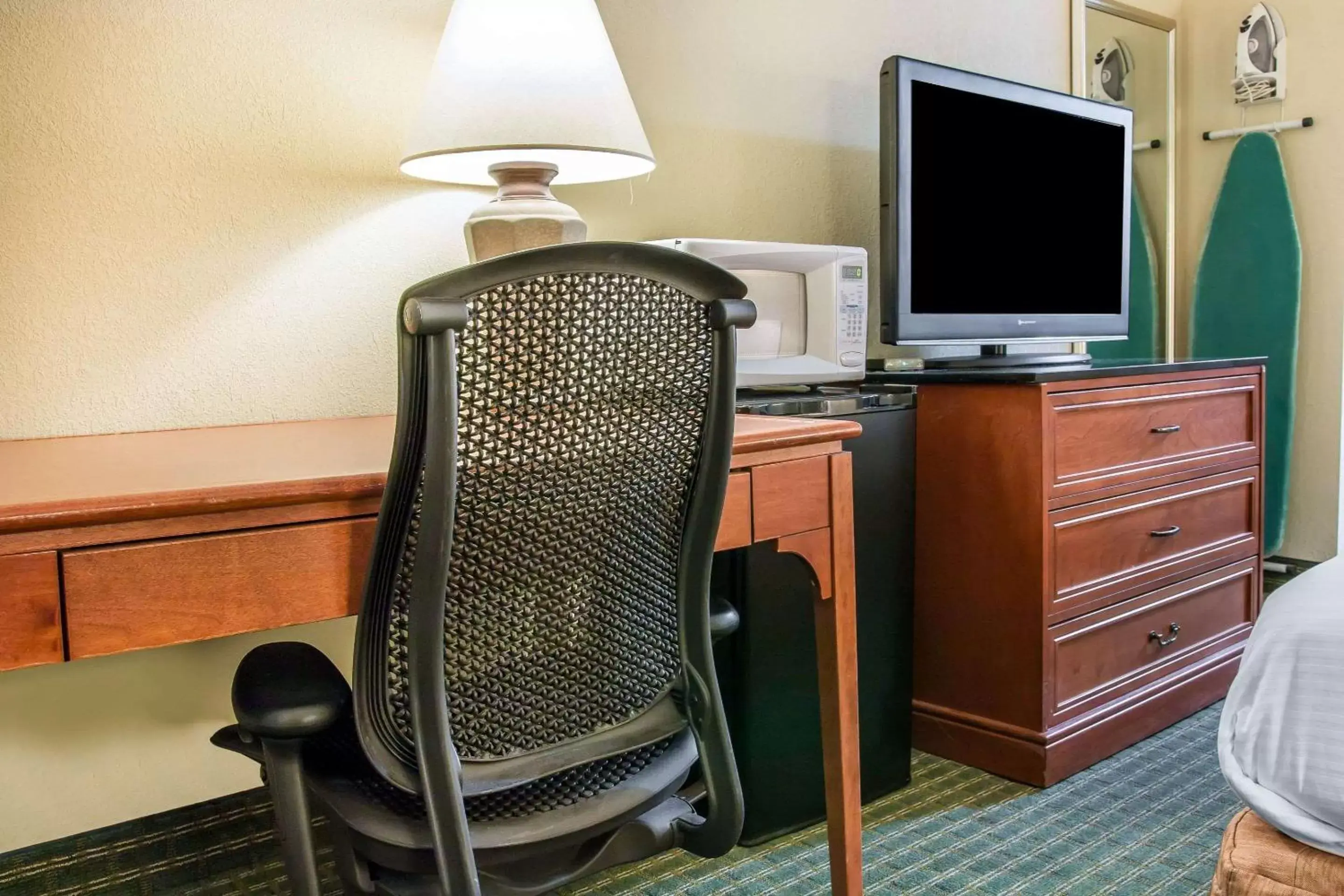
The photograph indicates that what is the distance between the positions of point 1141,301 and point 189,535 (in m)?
3.30

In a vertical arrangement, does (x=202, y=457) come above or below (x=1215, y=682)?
above

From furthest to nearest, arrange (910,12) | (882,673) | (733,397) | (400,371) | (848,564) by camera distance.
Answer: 1. (910,12)
2. (882,673)
3. (848,564)
4. (733,397)
5. (400,371)

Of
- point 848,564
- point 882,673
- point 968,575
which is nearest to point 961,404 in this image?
point 968,575

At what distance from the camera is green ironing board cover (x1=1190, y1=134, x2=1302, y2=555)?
11.6 feet

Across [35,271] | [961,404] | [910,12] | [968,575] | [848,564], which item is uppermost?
[910,12]

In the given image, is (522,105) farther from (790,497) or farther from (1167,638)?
(1167,638)

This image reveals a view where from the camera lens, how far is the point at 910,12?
107 inches

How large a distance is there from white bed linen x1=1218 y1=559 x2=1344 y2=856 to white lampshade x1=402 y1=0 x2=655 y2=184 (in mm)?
1127

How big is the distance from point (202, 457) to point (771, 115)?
157cm

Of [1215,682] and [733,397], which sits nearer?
[733,397]

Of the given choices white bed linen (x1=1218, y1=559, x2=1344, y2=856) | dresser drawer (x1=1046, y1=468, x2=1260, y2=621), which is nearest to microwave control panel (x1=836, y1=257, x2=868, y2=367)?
dresser drawer (x1=1046, y1=468, x2=1260, y2=621)

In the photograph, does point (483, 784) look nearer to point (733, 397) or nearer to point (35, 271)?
point (733, 397)

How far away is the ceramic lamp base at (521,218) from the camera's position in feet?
5.48

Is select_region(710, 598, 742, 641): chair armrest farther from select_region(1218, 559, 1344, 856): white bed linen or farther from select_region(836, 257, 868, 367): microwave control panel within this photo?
select_region(836, 257, 868, 367): microwave control panel
